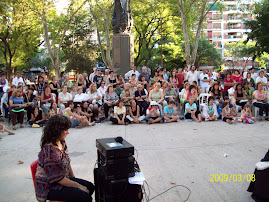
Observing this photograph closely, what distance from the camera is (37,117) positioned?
32.5 feet

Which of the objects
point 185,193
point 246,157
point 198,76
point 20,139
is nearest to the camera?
point 185,193

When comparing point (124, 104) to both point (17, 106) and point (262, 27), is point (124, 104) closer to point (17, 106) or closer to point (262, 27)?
point (17, 106)

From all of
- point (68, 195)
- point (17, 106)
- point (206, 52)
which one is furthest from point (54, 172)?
point (206, 52)

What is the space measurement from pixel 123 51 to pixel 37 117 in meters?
6.20

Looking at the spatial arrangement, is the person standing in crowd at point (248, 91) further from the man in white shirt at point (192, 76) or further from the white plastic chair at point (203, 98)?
the man in white shirt at point (192, 76)

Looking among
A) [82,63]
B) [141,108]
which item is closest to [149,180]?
[141,108]

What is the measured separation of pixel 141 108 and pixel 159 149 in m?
4.45

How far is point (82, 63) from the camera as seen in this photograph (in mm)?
37594

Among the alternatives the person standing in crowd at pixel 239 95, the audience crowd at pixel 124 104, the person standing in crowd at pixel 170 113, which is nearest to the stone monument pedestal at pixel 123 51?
the audience crowd at pixel 124 104

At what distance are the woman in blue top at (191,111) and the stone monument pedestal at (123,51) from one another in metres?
5.28

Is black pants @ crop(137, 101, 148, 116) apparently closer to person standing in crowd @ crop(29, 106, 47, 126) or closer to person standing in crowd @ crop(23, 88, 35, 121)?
person standing in crowd @ crop(29, 106, 47, 126)

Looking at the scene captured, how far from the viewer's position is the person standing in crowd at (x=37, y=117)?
978 centimetres

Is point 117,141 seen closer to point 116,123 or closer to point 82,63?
point 116,123
